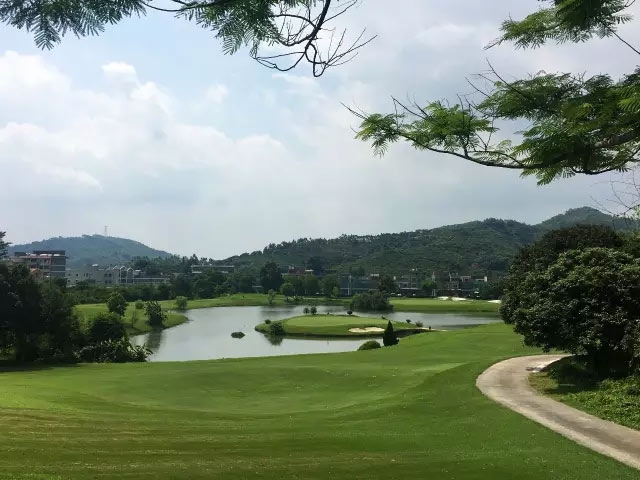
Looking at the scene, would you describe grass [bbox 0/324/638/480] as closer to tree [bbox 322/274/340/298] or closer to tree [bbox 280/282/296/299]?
tree [bbox 280/282/296/299]

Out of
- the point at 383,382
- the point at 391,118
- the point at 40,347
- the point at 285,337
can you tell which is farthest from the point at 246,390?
the point at 285,337

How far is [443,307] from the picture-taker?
322 feet

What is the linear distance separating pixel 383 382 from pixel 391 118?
17.4m

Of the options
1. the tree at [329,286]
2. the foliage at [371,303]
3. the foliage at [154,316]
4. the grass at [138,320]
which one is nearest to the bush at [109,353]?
the grass at [138,320]

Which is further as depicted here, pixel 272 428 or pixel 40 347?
pixel 40 347

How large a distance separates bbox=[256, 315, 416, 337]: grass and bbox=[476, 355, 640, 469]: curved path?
39433mm

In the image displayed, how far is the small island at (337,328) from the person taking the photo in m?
59.6

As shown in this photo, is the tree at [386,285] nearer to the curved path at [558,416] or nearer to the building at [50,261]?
the building at [50,261]

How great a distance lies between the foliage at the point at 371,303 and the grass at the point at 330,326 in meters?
28.7

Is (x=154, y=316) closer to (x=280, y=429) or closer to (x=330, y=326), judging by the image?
(x=330, y=326)

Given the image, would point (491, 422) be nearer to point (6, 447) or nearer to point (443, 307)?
point (6, 447)

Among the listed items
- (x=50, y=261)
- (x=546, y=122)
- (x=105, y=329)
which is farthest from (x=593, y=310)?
(x=50, y=261)

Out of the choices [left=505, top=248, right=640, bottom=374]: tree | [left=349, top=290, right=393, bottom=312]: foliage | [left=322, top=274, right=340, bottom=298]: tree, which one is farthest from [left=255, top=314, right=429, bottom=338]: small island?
[left=322, top=274, right=340, bottom=298]: tree

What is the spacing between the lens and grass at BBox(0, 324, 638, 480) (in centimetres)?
839
